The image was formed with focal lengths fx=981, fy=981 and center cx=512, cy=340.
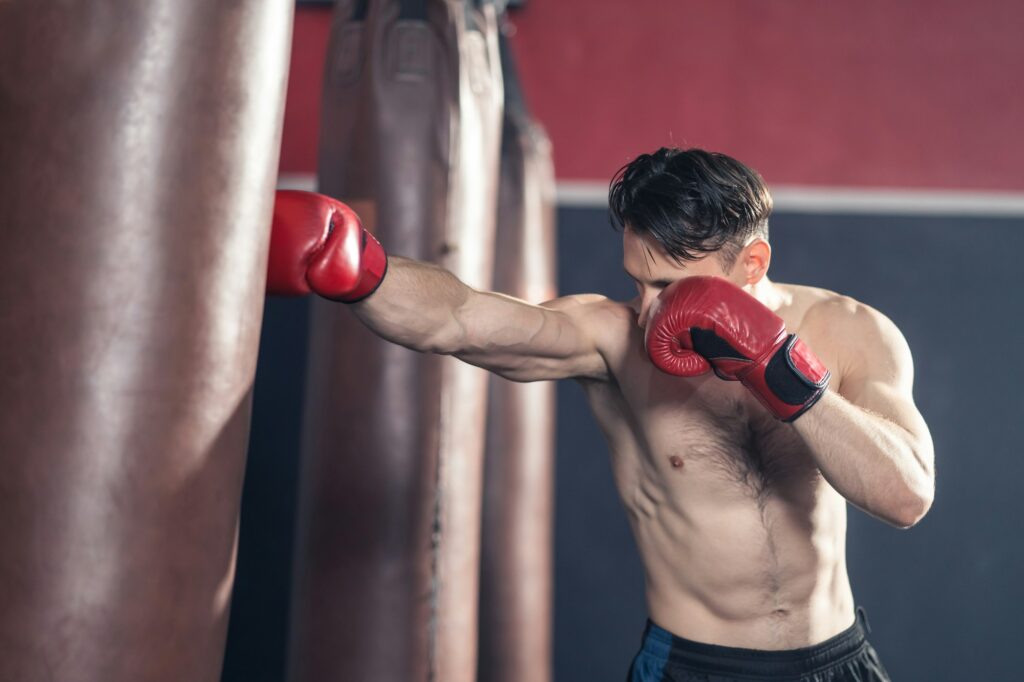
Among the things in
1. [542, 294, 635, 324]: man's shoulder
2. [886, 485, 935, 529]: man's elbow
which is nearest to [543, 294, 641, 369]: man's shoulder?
[542, 294, 635, 324]: man's shoulder

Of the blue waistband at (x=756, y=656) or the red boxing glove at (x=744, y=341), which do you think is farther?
the blue waistband at (x=756, y=656)

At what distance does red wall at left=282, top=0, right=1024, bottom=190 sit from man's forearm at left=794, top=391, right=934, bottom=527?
3.10 m

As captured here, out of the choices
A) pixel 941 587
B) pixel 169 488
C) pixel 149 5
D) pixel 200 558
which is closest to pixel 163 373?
pixel 169 488

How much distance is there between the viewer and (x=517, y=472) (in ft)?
11.1

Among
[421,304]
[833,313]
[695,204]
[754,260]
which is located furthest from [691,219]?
[421,304]

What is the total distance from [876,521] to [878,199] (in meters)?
1.46

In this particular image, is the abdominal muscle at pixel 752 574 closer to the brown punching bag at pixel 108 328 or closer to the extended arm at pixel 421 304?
the extended arm at pixel 421 304

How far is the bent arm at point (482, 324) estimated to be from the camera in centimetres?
167

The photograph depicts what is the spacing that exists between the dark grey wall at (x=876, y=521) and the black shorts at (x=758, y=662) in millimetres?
2429

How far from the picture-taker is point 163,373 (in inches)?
48.8

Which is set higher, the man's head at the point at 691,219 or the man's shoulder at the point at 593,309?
the man's head at the point at 691,219

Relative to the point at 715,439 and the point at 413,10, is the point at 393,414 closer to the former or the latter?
the point at 715,439

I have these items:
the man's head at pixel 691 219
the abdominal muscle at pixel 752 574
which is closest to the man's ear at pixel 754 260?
the man's head at pixel 691 219

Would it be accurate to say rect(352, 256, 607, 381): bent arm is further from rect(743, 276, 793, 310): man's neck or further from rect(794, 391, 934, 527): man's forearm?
rect(794, 391, 934, 527): man's forearm
